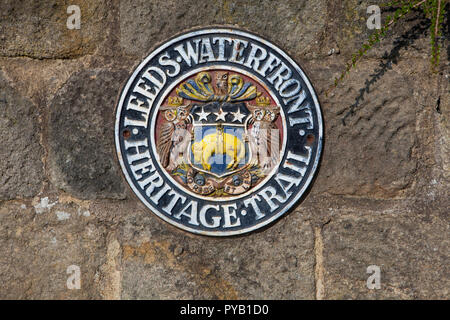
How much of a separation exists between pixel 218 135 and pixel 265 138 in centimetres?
16

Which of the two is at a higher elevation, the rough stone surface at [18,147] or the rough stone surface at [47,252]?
the rough stone surface at [18,147]

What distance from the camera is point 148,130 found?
1.91 meters

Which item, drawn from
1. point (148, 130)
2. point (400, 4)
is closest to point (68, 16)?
point (148, 130)

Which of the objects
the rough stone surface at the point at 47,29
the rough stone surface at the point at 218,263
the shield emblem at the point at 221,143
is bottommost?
the rough stone surface at the point at 218,263

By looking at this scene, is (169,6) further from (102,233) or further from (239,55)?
(102,233)

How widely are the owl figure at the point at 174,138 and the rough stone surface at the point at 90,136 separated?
169 mm

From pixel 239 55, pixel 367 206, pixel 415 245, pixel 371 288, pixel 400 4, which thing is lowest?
pixel 371 288

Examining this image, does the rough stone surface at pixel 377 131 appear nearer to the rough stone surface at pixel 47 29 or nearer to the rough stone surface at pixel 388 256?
the rough stone surface at pixel 388 256

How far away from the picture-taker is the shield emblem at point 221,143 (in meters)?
1.88

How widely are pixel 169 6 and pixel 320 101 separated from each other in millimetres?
606

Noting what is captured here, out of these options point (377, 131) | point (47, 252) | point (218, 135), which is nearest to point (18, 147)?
point (47, 252)

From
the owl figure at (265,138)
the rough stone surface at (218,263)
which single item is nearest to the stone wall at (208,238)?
the rough stone surface at (218,263)

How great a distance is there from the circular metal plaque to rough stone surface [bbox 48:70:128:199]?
0.05 meters

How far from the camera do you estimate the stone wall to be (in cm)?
186
